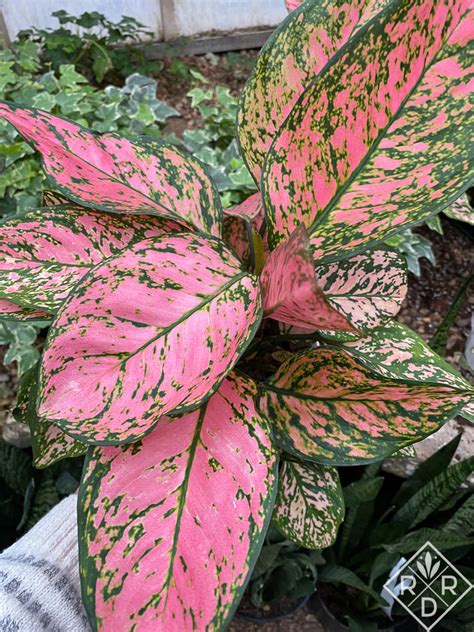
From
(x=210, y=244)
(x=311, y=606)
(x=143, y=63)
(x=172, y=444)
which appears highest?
(x=143, y=63)

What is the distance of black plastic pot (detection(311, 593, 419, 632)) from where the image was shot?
1.14 m

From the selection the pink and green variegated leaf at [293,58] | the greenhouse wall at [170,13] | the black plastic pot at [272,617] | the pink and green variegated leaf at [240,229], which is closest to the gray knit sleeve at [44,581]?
the pink and green variegated leaf at [240,229]

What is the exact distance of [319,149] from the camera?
471 millimetres

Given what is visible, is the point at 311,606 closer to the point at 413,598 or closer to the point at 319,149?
the point at 413,598

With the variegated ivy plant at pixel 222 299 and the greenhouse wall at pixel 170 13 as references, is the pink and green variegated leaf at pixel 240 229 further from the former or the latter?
the greenhouse wall at pixel 170 13

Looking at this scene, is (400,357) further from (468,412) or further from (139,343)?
(139,343)

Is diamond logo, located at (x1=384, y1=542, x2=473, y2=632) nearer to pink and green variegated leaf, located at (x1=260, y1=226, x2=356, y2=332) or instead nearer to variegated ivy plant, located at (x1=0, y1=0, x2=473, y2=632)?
variegated ivy plant, located at (x1=0, y1=0, x2=473, y2=632)

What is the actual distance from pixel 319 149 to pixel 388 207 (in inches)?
3.0

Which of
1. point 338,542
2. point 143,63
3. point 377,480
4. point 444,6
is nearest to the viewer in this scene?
point 444,6

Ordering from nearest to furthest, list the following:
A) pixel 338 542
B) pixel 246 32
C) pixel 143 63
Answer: pixel 338 542
pixel 143 63
pixel 246 32

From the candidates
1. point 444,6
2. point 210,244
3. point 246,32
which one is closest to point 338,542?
point 210,244

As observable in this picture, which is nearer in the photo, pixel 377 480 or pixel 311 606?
pixel 377 480

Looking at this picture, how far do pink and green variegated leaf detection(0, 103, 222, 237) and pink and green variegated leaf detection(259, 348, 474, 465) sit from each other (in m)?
0.18

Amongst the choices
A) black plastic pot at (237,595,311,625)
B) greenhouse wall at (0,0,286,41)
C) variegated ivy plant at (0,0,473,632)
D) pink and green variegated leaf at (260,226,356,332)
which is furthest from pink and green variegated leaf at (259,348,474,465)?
greenhouse wall at (0,0,286,41)
